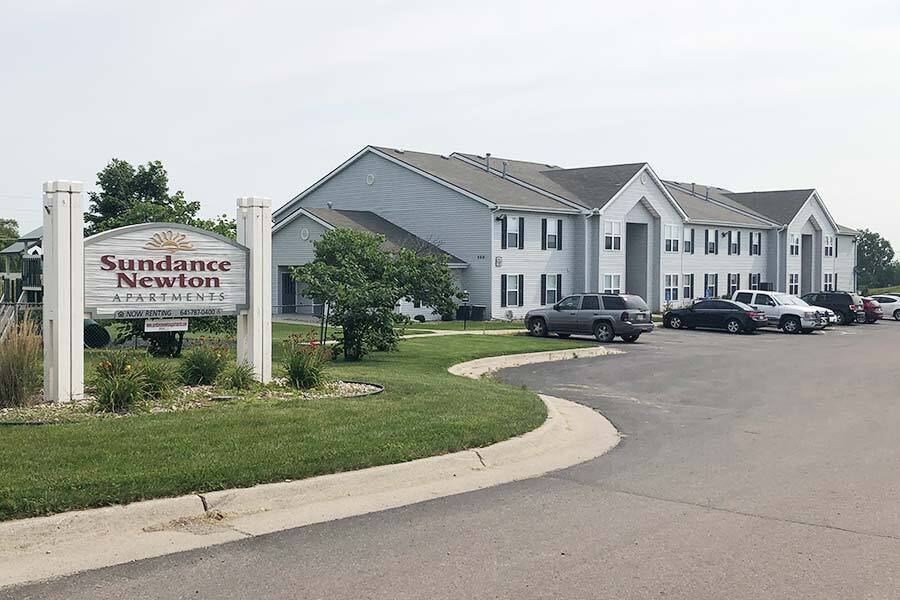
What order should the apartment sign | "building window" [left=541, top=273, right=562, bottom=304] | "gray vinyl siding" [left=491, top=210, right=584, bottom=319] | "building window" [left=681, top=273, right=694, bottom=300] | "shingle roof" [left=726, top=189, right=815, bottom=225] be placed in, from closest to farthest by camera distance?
the apartment sign, "gray vinyl siding" [left=491, top=210, right=584, bottom=319], "building window" [left=541, top=273, right=562, bottom=304], "building window" [left=681, top=273, right=694, bottom=300], "shingle roof" [left=726, top=189, right=815, bottom=225]

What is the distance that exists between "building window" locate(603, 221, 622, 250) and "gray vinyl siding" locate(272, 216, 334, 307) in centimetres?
1490

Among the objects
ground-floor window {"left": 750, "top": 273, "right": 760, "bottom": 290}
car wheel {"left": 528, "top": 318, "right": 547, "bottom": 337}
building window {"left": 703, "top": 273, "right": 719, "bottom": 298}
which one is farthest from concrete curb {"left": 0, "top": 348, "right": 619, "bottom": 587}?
ground-floor window {"left": 750, "top": 273, "right": 760, "bottom": 290}

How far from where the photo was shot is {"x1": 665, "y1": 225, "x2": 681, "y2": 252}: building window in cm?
5291

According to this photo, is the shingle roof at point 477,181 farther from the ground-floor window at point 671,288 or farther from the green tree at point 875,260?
the green tree at point 875,260

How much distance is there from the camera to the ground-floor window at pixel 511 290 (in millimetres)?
43062

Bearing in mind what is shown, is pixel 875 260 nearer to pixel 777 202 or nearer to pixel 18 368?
pixel 777 202

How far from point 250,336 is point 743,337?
86.9 ft

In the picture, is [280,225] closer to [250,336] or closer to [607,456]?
[250,336]

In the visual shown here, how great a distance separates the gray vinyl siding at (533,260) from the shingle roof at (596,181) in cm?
161

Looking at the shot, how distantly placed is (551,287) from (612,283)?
4.47 m

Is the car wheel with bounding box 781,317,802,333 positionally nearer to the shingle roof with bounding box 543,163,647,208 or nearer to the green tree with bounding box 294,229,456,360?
the shingle roof with bounding box 543,163,647,208

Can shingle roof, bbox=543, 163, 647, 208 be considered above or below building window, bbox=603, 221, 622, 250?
above

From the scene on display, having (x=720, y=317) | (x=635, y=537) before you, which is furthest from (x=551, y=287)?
(x=635, y=537)

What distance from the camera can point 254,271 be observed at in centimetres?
1341
